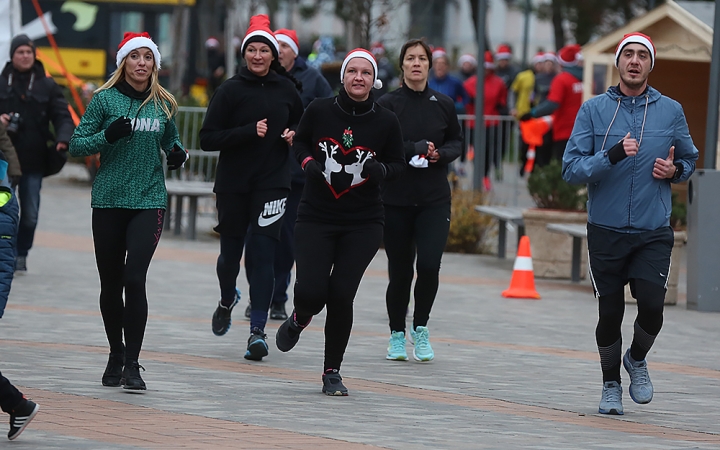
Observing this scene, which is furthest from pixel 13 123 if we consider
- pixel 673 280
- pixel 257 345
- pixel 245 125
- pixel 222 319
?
pixel 673 280

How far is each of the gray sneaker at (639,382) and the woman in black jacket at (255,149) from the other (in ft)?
7.77

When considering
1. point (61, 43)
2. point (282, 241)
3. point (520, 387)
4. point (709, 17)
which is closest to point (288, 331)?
point (520, 387)

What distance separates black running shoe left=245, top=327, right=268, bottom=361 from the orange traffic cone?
4.41 meters

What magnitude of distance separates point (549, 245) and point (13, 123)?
5.50 metres

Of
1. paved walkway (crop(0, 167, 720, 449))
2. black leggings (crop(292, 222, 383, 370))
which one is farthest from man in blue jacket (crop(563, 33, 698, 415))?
black leggings (crop(292, 222, 383, 370))

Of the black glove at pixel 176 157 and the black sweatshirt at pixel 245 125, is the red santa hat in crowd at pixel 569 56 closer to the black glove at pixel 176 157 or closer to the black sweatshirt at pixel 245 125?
the black sweatshirt at pixel 245 125

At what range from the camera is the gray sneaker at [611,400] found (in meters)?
6.98

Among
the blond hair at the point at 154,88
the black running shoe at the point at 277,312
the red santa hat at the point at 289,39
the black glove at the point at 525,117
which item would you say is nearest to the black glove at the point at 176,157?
the blond hair at the point at 154,88

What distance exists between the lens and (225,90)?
28.2 ft

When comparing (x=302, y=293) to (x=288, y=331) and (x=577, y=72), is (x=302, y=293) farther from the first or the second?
(x=577, y=72)

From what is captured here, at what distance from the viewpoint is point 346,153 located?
727cm

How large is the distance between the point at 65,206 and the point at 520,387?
466 inches

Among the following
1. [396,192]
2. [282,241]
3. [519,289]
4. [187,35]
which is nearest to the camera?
[396,192]

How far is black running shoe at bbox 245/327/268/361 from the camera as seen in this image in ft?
26.9
